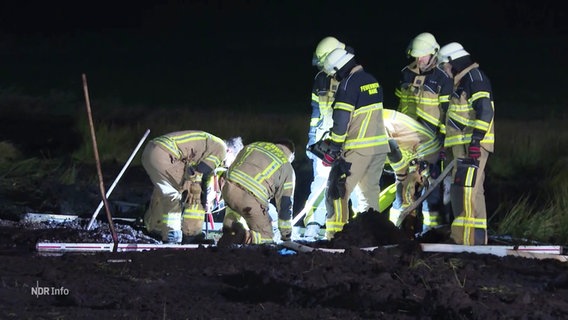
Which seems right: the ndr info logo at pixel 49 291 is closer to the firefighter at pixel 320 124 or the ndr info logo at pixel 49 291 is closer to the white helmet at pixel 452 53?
the firefighter at pixel 320 124

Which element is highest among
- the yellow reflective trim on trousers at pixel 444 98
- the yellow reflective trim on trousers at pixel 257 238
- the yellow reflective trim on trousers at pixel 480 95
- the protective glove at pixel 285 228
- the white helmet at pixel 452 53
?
the white helmet at pixel 452 53

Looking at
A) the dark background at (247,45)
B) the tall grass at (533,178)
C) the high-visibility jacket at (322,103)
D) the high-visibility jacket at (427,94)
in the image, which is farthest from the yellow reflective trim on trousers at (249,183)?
the dark background at (247,45)

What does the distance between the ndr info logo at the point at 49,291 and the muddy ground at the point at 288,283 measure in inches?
0.5

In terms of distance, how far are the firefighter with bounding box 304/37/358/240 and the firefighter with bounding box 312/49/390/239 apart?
1.36 feet

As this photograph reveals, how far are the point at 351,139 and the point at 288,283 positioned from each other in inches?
131

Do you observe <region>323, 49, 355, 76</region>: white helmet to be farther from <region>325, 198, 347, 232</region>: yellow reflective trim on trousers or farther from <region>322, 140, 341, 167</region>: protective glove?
<region>325, 198, 347, 232</region>: yellow reflective trim on trousers

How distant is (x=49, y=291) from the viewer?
9336 millimetres

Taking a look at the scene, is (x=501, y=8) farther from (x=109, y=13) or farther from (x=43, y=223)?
(x=43, y=223)

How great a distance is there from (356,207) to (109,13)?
40.1 m

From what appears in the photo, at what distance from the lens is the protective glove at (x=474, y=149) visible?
12.1 meters

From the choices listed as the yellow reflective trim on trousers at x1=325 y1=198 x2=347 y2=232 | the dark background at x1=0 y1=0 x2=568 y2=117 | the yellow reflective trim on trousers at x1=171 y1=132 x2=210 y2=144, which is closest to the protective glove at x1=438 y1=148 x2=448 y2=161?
the yellow reflective trim on trousers at x1=325 y1=198 x2=347 y2=232

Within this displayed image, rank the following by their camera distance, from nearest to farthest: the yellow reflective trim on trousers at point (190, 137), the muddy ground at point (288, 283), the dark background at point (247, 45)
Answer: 1. the muddy ground at point (288, 283)
2. the yellow reflective trim on trousers at point (190, 137)
3. the dark background at point (247, 45)

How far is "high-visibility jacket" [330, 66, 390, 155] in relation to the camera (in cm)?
1238

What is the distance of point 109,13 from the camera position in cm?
5172
